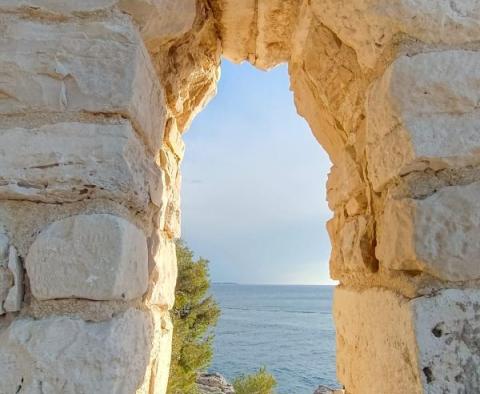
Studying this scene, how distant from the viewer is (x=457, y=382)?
838 millimetres

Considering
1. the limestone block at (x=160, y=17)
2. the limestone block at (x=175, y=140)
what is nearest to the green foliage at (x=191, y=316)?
the limestone block at (x=175, y=140)

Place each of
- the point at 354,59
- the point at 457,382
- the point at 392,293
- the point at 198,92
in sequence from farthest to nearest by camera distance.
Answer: the point at 198,92 → the point at 354,59 → the point at 392,293 → the point at 457,382

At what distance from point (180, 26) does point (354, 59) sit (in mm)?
519

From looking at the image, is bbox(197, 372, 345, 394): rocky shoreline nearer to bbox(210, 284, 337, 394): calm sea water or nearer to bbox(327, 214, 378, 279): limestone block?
bbox(210, 284, 337, 394): calm sea water

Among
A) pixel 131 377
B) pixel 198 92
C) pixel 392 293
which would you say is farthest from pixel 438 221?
pixel 198 92

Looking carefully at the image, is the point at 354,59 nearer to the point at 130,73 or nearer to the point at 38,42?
the point at 130,73

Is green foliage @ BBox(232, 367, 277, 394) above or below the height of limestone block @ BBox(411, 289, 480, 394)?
below

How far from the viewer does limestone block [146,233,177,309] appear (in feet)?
4.31

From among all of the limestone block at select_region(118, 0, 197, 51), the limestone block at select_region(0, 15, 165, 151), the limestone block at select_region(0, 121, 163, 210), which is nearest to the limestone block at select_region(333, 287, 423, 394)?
the limestone block at select_region(0, 121, 163, 210)

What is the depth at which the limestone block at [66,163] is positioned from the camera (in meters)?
0.95

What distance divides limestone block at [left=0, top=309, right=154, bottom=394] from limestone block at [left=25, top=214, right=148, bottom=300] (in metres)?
0.06

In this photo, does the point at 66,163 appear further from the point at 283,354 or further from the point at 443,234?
the point at 283,354

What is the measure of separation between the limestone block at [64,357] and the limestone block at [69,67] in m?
0.48

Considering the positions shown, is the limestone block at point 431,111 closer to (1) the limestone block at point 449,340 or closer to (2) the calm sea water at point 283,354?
(1) the limestone block at point 449,340
